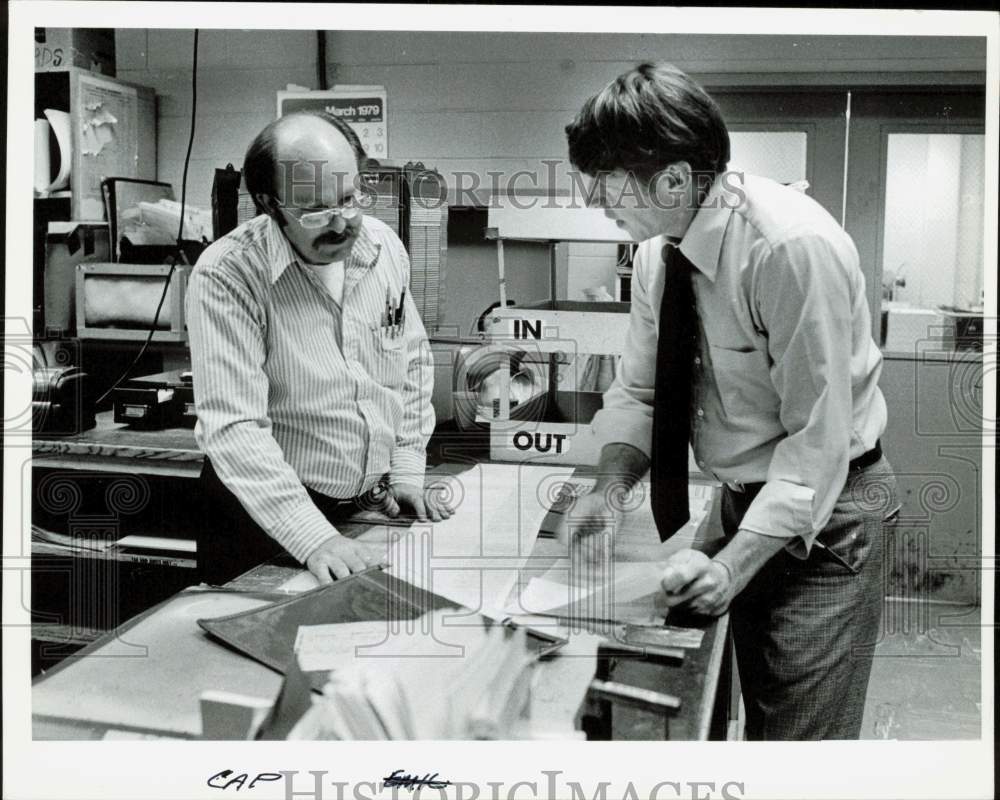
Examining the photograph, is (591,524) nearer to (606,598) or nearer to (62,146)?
(606,598)

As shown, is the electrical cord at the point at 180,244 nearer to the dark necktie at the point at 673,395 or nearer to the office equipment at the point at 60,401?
the office equipment at the point at 60,401

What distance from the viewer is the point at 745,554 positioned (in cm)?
144

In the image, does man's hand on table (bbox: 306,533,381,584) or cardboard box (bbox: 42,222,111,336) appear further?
cardboard box (bbox: 42,222,111,336)

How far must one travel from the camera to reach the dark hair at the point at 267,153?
1572 millimetres

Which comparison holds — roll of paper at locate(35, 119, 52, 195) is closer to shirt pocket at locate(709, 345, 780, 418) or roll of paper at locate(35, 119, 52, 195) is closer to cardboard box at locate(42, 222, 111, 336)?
cardboard box at locate(42, 222, 111, 336)

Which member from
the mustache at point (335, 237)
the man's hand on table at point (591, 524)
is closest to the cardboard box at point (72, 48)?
the mustache at point (335, 237)

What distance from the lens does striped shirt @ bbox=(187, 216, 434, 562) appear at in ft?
5.06

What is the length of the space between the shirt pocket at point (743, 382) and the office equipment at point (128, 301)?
41.6 inches

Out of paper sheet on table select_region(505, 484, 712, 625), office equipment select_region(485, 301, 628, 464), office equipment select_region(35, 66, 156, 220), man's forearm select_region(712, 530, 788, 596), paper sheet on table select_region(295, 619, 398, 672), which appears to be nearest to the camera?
paper sheet on table select_region(295, 619, 398, 672)

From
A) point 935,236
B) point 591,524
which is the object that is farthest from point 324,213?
point 935,236

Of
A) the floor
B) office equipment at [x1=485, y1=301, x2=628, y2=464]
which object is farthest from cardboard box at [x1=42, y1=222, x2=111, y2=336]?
the floor

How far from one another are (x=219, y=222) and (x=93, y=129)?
1.36 ft

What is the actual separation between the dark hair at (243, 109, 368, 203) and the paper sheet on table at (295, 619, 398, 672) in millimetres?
744

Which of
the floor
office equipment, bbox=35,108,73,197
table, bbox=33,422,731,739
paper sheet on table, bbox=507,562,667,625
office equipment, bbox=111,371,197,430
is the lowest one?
the floor
